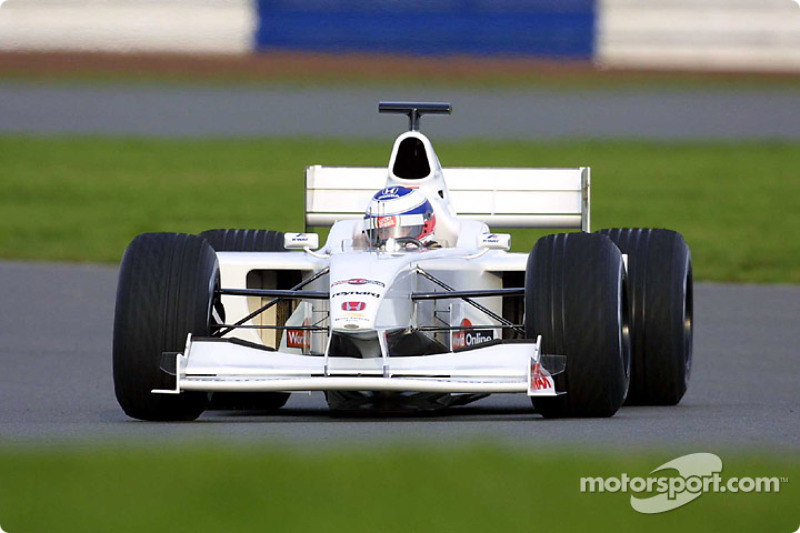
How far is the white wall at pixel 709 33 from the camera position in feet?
102

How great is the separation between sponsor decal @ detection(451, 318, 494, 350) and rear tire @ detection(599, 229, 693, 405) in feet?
4.41

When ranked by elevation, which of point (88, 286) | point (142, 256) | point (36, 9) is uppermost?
point (36, 9)

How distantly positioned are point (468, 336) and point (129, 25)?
11988mm

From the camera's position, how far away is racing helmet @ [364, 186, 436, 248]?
458 inches

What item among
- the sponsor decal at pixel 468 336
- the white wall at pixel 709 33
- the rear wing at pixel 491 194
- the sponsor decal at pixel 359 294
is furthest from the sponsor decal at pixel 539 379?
the white wall at pixel 709 33

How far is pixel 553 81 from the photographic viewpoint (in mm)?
33562

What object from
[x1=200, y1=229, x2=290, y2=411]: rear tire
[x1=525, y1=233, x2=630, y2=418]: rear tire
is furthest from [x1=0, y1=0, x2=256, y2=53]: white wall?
[x1=525, y1=233, x2=630, y2=418]: rear tire

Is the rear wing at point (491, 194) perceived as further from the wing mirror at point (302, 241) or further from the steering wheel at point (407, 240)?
the steering wheel at point (407, 240)

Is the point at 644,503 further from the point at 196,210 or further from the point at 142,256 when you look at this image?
the point at 196,210

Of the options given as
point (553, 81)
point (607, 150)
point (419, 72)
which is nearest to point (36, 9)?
point (419, 72)

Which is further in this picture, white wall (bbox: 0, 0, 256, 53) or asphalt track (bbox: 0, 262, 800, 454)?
white wall (bbox: 0, 0, 256, 53)

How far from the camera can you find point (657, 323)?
40.4ft

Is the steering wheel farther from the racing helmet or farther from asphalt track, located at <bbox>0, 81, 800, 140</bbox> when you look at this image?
asphalt track, located at <bbox>0, 81, 800, 140</bbox>

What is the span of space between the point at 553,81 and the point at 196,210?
7585mm
